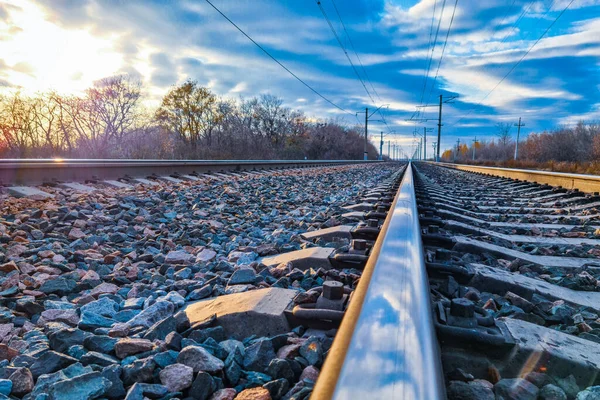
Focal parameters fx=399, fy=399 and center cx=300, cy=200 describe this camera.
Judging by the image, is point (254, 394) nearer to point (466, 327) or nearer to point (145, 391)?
point (145, 391)

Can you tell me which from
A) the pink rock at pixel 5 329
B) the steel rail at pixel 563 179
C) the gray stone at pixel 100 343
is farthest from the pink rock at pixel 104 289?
the steel rail at pixel 563 179

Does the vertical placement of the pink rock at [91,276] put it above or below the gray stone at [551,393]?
below

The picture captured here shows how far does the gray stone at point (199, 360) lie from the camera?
122 centimetres

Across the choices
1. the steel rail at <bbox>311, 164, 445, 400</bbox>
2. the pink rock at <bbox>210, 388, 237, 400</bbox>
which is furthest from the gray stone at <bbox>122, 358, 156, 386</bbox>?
the steel rail at <bbox>311, 164, 445, 400</bbox>

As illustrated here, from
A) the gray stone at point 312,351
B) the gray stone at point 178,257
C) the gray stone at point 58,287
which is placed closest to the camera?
the gray stone at point 312,351

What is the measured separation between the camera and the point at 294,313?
1.45 m

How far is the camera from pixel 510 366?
3.94 feet

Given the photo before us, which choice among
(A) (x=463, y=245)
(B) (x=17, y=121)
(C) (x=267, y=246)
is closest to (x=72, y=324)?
(C) (x=267, y=246)

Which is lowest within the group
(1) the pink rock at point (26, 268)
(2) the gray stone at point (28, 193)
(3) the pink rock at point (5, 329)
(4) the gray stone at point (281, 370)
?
(3) the pink rock at point (5, 329)

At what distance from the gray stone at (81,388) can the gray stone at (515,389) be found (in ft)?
3.57

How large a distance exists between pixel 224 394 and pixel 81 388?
1.32 feet

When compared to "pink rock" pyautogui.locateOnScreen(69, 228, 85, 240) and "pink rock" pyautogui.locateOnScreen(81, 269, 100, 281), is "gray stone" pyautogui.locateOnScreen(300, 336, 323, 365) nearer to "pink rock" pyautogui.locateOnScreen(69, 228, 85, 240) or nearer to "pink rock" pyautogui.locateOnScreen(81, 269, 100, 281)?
"pink rock" pyautogui.locateOnScreen(81, 269, 100, 281)

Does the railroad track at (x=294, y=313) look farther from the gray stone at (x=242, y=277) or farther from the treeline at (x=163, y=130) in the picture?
the treeline at (x=163, y=130)

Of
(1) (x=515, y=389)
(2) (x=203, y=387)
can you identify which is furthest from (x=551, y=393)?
(2) (x=203, y=387)
